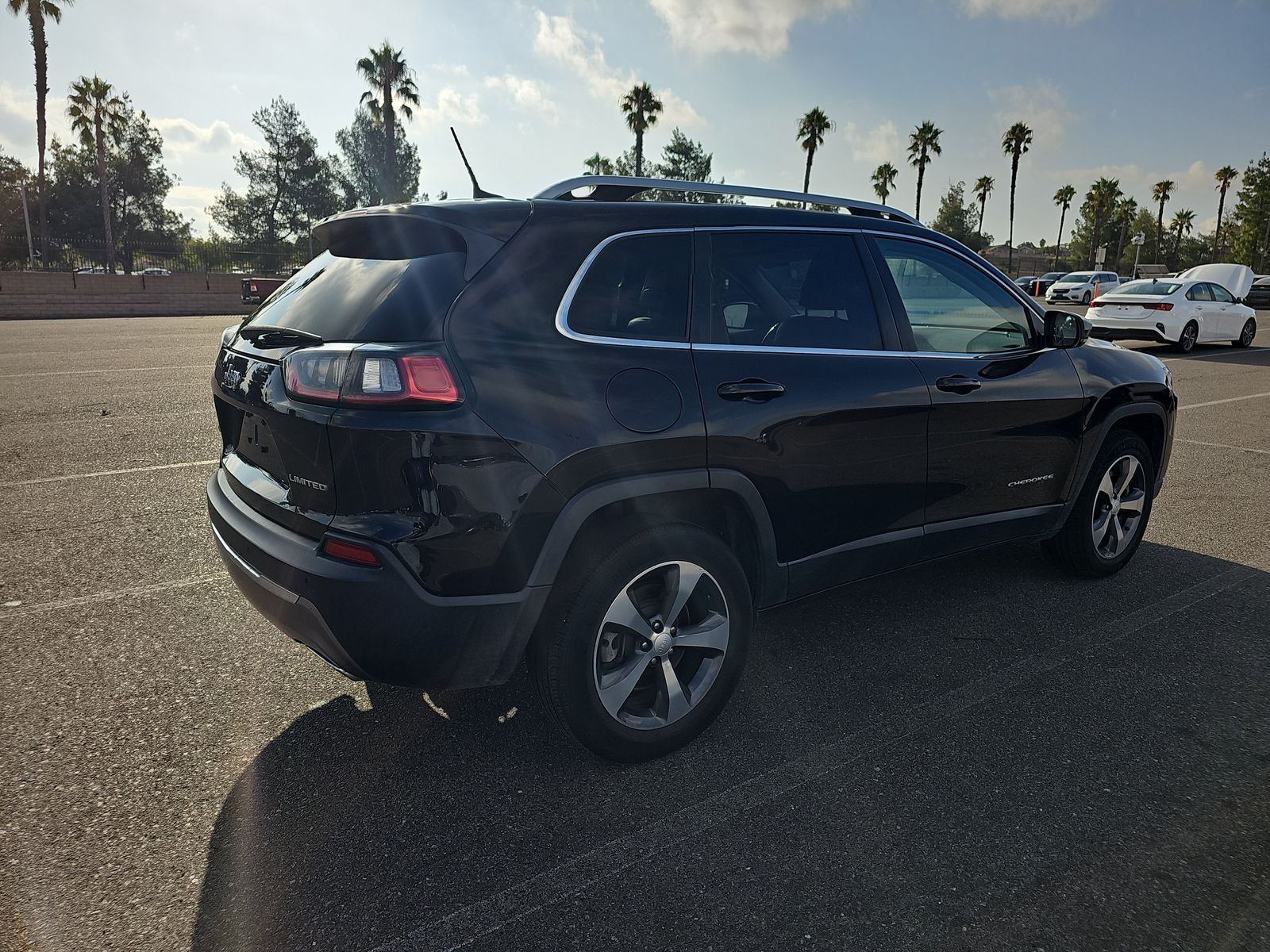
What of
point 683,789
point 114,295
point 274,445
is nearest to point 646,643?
point 683,789

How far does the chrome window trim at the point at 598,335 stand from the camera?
2.57 meters

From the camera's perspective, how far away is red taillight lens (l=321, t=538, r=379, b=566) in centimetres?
235

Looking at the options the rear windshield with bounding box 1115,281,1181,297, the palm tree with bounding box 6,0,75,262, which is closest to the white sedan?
the rear windshield with bounding box 1115,281,1181,297

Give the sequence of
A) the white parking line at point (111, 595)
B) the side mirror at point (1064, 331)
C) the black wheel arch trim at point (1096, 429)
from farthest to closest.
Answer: the black wheel arch trim at point (1096, 429) → the side mirror at point (1064, 331) → the white parking line at point (111, 595)

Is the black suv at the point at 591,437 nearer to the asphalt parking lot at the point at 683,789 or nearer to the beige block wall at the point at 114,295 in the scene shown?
the asphalt parking lot at the point at 683,789

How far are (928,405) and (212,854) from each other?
9.39ft

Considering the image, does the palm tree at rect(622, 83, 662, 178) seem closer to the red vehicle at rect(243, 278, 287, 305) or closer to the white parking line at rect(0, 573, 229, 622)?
the red vehicle at rect(243, 278, 287, 305)

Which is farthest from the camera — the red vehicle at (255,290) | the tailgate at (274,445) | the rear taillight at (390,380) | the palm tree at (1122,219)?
the palm tree at (1122,219)

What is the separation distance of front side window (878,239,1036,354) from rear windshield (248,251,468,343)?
1.86 metres

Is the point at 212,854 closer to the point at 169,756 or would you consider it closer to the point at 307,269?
the point at 169,756

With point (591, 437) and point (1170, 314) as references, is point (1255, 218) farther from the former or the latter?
point (591, 437)

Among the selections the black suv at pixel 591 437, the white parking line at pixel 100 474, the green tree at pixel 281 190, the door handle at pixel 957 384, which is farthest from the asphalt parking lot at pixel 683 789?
the green tree at pixel 281 190

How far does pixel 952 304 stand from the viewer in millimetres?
3812

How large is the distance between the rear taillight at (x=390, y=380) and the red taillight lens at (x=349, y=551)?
1.26ft
